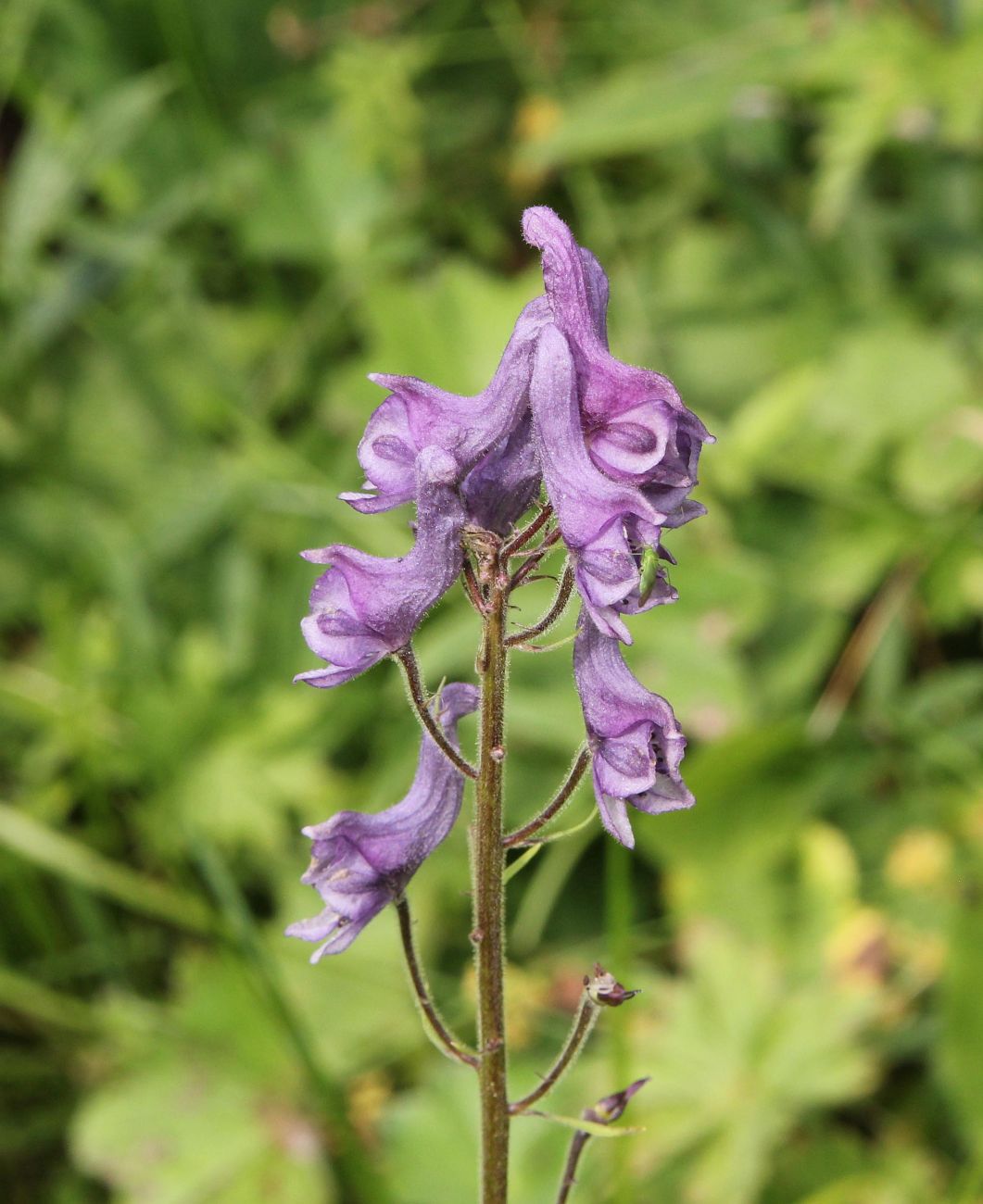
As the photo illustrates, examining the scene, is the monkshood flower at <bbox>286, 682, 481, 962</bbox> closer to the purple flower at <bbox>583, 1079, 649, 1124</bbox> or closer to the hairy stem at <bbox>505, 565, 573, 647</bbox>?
the hairy stem at <bbox>505, 565, 573, 647</bbox>

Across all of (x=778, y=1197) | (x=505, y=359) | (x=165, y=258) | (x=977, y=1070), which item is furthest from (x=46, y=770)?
(x=505, y=359)

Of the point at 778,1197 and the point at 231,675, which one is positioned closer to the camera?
the point at 778,1197

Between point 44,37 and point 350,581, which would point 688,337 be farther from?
point 350,581

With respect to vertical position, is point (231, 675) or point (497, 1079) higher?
point (231, 675)

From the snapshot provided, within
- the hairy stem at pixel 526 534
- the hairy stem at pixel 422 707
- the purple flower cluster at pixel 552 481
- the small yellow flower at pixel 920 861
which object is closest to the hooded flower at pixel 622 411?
the purple flower cluster at pixel 552 481

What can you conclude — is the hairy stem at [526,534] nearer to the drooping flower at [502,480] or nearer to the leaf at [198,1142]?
the drooping flower at [502,480]

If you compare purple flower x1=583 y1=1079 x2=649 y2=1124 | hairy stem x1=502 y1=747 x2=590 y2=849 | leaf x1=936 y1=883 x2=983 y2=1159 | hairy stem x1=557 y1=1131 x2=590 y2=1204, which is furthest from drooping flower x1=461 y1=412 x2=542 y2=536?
leaf x1=936 y1=883 x2=983 y2=1159

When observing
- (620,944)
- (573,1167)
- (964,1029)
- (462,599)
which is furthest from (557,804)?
(462,599)
